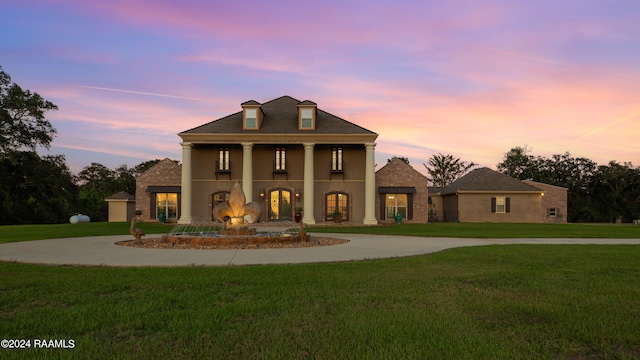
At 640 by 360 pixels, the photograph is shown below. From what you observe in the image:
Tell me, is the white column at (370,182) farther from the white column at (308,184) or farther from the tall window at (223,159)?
the tall window at (223,159)

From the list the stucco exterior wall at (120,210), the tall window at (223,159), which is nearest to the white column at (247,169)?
the tall window at (223,159)

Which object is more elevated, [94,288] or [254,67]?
[254,67]

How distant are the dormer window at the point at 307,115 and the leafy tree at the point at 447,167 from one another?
40374 millimetres

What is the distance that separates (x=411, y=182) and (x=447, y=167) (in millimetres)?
35736

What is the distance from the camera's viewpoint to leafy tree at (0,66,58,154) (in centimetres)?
3522

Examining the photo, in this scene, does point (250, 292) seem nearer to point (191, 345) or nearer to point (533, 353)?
point (191, 345)

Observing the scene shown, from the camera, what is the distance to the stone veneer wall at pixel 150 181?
104ft

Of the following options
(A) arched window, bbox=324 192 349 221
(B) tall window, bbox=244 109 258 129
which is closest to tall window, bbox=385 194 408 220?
(A) arched window, bbox=324 192 349 221

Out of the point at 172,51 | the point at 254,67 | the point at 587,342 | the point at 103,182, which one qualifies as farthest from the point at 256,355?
the point at 103,182

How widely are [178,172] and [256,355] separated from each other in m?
30.4

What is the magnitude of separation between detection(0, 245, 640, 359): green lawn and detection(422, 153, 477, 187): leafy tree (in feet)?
193

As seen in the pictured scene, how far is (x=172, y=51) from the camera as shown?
60.0ft

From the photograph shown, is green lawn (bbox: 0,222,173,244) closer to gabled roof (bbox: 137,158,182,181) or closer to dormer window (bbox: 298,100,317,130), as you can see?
gabled roof (bbox: 137,158,182,181)

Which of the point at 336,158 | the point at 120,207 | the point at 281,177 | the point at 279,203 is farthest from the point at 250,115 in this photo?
the point at 120,207
